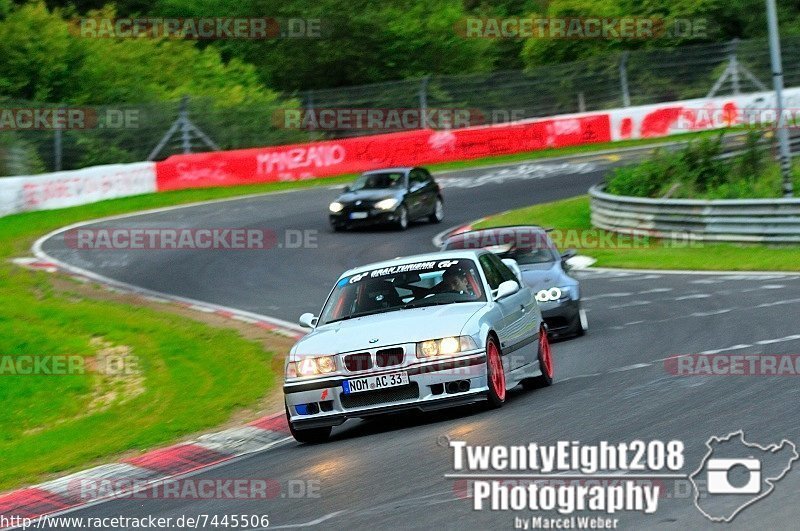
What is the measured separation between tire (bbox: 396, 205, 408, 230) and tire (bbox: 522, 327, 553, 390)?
1829cm

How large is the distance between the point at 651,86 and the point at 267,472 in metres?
36.4

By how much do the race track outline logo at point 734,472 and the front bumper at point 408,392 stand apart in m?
2.36

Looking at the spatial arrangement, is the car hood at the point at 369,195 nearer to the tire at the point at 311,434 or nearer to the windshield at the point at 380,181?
the windshield at the point at 380,181

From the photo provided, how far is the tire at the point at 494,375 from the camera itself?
10.8 m

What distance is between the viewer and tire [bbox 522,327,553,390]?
1245 centimetres

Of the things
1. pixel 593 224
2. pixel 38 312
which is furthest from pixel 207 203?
pixel 38 312

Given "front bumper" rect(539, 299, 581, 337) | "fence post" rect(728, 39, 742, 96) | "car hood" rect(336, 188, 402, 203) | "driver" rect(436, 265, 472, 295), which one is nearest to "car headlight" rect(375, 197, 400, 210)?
"car hood" rect(336, 188, 402, 203)

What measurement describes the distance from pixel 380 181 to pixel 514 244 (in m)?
15.1

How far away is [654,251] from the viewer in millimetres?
25812

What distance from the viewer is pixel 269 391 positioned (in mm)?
14406

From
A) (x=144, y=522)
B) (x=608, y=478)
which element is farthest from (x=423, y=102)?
(x=608, y=478)

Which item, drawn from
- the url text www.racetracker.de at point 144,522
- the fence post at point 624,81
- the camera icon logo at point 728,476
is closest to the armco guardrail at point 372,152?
the fence post at point 624,81

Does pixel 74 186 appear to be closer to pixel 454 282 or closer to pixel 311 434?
pixel 454 282

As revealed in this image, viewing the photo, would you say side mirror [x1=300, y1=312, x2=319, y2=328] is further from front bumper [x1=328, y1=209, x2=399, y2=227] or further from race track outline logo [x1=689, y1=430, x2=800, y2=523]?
front bumper [x1=328, y1=209, x2=399, y2=227]
